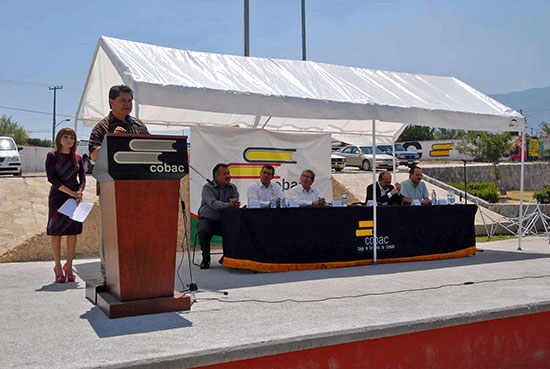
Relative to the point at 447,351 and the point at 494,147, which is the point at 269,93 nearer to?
the point at 447,351

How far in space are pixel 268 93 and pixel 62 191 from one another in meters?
2.74

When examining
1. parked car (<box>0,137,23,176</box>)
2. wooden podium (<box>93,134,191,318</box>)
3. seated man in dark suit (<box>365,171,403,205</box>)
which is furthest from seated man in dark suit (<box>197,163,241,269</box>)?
parked car (<box>0,137,23,176</box>)

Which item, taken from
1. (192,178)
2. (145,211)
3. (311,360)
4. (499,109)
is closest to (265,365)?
(311,360)

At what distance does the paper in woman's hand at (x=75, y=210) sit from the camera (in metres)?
5.86

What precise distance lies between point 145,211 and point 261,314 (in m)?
1.27

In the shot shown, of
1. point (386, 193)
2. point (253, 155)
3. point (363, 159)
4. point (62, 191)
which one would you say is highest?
point (363, 159)

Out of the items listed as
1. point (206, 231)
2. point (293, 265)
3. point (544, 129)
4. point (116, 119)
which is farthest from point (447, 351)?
Result: point (544, 129)

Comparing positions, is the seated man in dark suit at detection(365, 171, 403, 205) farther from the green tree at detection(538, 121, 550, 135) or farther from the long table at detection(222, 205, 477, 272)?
the green tree at detection(538, 121, 550, 135)

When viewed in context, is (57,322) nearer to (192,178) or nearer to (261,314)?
(261,314)

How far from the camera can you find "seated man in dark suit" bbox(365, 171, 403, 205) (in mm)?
8703

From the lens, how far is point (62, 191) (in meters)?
6.04

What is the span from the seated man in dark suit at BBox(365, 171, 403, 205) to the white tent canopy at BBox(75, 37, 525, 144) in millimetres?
1253

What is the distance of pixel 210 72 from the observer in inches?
283

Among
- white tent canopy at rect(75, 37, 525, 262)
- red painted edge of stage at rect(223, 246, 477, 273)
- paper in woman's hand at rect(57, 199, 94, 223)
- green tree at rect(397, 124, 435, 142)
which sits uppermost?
green tree at rect(397, 124, 435, 142)
